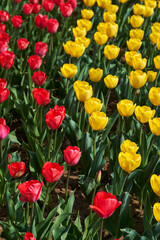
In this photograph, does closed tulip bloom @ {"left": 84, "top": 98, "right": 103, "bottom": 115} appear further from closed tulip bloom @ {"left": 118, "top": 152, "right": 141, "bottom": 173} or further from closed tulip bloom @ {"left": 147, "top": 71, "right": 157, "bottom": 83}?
closed tulip bloom @ {"left": 147, "top": 71, "right": 157, "bottom": 83}

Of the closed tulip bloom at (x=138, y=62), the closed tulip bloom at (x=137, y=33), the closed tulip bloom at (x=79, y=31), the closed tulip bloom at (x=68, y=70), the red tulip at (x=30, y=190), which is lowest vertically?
the red tulip at (x=30, y=190)

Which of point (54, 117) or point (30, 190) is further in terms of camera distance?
point (54, 117)

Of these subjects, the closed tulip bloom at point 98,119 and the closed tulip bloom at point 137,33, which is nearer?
the closed tulip bloom at point 98,119

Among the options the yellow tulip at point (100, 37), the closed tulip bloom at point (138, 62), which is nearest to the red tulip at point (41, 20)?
the yellow tulip at point (100, 37)

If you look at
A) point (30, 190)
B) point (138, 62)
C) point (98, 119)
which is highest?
point (138, 62)

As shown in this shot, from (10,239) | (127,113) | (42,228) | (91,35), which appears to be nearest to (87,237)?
(42,228)

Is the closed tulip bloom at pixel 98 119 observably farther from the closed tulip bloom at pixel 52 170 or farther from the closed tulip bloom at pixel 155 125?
the closed tulip bloom at pixel 52 170

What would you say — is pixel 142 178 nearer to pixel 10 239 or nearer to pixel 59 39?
pixel 10 239

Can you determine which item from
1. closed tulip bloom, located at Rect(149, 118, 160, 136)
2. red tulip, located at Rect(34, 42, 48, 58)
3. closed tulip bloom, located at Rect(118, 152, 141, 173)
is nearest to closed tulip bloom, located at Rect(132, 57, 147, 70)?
red tulip, located at Rect(34, 42, 48, 58)

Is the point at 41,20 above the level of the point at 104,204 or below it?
above

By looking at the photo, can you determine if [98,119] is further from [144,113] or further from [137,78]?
[137,78]

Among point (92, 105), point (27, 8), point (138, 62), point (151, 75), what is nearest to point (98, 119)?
point (92, 105)

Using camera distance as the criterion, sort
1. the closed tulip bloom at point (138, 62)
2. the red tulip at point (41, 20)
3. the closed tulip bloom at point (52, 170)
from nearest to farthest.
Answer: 1. the closed tulip bloom at point (52, 170)
2. the closed tulip bloom at point (138, 62)
3. the red tulip at point (41, 20)

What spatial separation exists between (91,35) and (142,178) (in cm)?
246
